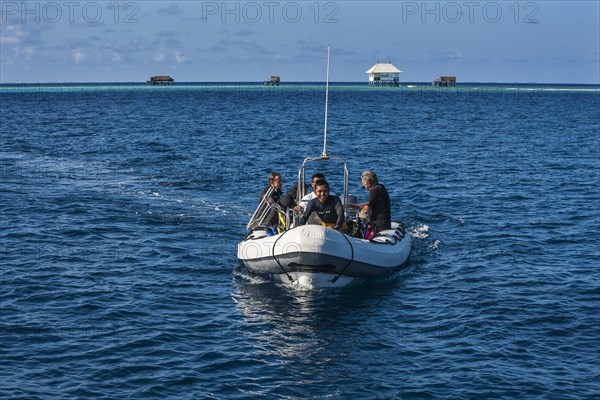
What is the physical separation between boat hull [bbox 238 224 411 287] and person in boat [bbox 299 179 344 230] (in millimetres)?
560

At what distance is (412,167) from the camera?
127ft

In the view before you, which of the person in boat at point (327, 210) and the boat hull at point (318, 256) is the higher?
the person in boat at point (327, 210)

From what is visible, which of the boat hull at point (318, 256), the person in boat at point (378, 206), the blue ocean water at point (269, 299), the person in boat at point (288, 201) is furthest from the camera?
the person in boat at point (378, 206)

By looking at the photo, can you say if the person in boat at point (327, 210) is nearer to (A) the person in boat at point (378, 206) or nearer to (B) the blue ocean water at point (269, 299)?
(A) the person in boat at point (378, 206)

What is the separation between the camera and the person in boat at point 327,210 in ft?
53.1

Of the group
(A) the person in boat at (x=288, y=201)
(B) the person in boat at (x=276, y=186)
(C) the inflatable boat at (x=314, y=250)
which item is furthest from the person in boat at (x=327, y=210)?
(B) the person in boat at (x=276, y=186)

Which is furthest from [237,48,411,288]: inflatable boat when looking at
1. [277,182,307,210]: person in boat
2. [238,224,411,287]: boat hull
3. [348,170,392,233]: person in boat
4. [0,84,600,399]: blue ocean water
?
[0,84,600,399]: blue ocean water

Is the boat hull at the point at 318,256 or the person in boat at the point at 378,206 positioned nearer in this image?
the boat hull at the point at 318,256

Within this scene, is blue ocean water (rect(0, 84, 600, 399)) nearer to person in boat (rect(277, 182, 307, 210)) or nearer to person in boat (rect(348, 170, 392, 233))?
person in boat (rect(348, 170, 392, 233))

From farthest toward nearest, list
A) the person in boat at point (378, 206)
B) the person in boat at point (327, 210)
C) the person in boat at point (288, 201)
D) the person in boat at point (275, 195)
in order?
the person in boat at point (275, 195), the person in boat at point (378, 206), the person in boat at point (288, 201), the person in boat at point (327, 210)

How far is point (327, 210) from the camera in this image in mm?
16328

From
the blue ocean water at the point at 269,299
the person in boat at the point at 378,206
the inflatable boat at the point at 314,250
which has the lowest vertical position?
the blue ocean water at the point at 269,299

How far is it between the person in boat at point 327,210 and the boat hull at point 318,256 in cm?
56

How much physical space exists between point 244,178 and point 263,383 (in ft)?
72.6
